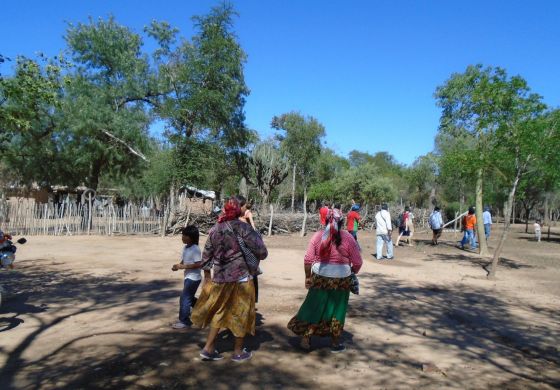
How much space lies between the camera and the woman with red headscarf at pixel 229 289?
14.9 ft

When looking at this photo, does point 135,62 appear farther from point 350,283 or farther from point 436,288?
point 350,283

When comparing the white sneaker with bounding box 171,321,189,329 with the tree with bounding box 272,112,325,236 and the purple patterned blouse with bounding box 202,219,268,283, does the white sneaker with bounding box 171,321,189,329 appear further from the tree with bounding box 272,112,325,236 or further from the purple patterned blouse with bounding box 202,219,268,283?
the tree with bounding box 272,112,325,236

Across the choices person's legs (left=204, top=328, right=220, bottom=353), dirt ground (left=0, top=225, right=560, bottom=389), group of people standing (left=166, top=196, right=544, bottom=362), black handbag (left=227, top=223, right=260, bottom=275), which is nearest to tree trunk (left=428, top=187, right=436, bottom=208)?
dirt ground (left=0, top=225, right=560, bottom=389)

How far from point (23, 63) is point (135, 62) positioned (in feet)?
45.2

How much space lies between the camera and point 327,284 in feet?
16.3

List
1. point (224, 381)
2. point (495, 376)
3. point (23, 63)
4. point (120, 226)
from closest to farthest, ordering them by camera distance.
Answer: point (224, 381), point (495, 376), point (23, 63), point (120, 226)

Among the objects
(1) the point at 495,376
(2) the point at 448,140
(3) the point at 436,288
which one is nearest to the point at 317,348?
(1) the point at 495,376

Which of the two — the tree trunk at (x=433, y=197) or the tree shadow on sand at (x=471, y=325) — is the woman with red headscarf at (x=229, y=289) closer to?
the tree shadow on sand at (x=471, y=325)

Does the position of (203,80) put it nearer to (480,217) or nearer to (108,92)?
(108,92)

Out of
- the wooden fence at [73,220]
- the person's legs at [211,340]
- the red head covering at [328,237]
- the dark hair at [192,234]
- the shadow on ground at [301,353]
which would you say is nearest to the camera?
the shadow on ground at [301,353]

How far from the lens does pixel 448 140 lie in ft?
107

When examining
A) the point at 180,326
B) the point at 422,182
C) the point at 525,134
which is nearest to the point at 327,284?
the point at 180,326

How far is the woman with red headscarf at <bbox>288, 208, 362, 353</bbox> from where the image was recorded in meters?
4.97

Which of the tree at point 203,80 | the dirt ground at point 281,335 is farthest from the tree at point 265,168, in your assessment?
the dirt ground at point 281,335
